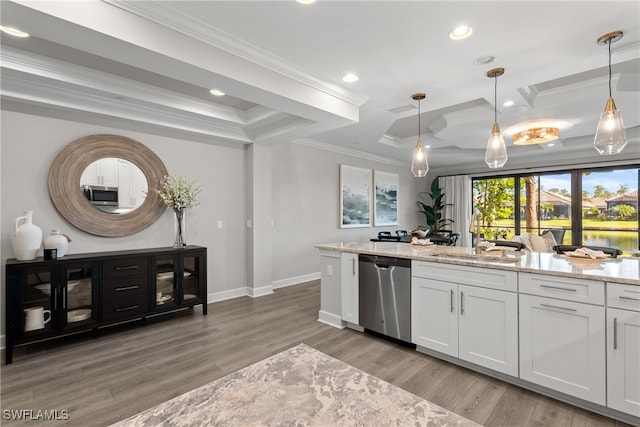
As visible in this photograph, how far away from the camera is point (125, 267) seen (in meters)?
3.27

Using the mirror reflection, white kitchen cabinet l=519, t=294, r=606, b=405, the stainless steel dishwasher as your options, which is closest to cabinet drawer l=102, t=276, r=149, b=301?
the mirror reflection

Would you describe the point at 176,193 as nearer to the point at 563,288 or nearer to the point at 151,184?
the point at 151,184

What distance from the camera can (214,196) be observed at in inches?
178

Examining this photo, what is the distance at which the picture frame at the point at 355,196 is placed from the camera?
6.20 m

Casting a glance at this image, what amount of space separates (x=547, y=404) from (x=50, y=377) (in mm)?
3764

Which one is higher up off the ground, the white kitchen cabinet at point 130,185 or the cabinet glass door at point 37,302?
the white kitchen cabinet at point 130,185

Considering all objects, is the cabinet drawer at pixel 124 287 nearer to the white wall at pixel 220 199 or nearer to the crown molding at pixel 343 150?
the white wall at pixel 220 199

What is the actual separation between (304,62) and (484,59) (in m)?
1.56

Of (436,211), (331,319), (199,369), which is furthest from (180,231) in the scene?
(436,211)

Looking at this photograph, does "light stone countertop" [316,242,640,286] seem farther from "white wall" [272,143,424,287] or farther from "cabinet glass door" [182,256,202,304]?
"white wall" [272,143,424,287]

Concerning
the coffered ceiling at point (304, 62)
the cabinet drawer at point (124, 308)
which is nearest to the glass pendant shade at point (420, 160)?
the coffered ceiling at point (304, 62)

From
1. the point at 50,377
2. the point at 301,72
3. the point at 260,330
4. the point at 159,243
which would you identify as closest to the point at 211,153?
the point at 159,243

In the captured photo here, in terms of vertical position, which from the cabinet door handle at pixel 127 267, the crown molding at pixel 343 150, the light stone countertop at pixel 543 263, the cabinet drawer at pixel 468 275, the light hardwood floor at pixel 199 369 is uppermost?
the crown molding at pixel 343 150

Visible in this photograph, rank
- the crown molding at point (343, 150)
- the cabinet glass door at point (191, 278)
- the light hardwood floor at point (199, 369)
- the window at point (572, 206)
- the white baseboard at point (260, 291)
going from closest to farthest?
the light hardwood floor at point (199, 369) → the cabinet glass door at point (191, 278) → the white baseboard at point (260, 291) → the crown molding at point (343, 150) → the window at point (572, 206)
